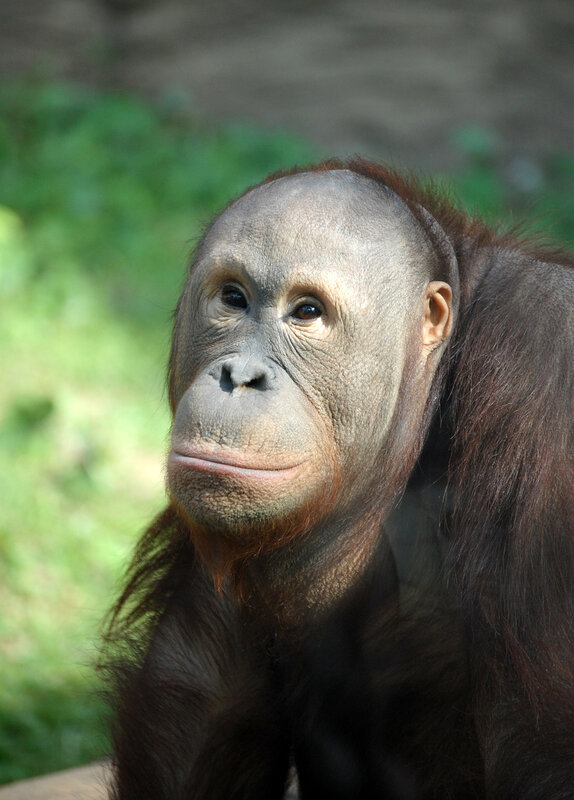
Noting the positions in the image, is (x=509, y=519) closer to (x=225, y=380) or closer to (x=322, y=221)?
(x=225, y=380)

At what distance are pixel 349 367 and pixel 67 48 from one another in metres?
6.92

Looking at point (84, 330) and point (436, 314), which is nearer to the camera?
point (436, 314)

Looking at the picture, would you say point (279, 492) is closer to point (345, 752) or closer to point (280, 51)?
point (345, 752)

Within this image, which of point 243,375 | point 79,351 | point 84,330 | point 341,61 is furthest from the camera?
point 341,61

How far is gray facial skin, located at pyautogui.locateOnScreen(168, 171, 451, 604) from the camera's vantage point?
2451mm

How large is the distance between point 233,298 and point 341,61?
657 cm

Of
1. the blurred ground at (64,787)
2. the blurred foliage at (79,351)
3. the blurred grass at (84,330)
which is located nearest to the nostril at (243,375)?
the blurred foliage at (79,351)

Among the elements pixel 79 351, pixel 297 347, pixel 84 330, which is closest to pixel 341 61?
pixel 84 330

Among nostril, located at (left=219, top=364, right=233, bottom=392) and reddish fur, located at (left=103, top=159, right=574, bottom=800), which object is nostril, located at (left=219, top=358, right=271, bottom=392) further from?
reddish fur, located at (left=103, top=159, right=574, bottom=800)

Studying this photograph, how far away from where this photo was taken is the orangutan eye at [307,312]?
2.65 m

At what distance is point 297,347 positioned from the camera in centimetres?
262

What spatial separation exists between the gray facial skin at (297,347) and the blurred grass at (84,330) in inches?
32.3

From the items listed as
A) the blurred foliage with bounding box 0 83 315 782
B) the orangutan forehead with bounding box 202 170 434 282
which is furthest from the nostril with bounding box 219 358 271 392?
the blurred foliage with bounding box 0 83 315 782

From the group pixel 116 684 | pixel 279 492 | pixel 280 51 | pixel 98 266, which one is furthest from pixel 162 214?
pixel 279 492
